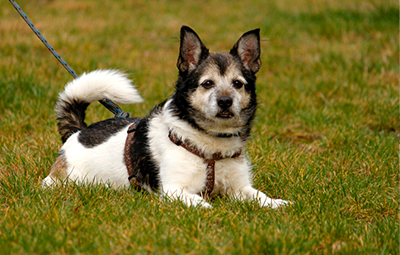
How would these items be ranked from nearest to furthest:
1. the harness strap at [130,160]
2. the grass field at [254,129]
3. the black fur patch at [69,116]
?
the grass field at [254,129]
the harness strap at [130,160]
the black fur patch at [69,116]

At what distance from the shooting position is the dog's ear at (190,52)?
3.75 metres

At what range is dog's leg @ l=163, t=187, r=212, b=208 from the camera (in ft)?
11.1

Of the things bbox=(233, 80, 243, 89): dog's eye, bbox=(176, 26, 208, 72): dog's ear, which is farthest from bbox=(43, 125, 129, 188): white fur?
bbox=(233, 80, 243, 89): dog's eye

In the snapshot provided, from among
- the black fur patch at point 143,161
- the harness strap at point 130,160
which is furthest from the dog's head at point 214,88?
the harness strap at point 130,160

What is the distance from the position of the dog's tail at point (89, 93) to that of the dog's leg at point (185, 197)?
112 cm

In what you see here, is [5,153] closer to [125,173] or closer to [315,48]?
[125,173]

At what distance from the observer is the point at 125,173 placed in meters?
3.96

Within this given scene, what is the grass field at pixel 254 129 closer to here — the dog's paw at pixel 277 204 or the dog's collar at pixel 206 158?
the dog's paw at pixel 277 204

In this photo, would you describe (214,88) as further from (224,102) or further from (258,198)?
(258,198)

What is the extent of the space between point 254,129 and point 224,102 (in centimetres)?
230

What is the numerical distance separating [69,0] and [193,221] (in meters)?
10.3

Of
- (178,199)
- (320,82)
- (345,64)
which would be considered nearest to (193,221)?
(178,199)

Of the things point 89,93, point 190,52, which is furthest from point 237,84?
point 89,93

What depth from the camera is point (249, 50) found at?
393 cm
